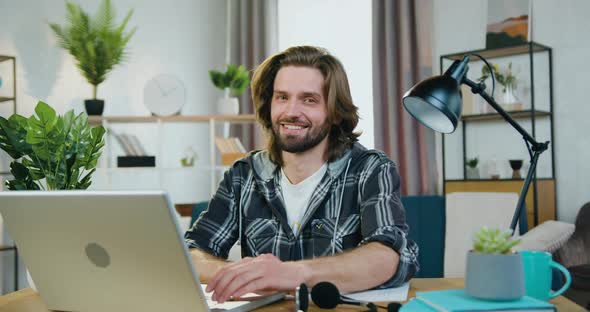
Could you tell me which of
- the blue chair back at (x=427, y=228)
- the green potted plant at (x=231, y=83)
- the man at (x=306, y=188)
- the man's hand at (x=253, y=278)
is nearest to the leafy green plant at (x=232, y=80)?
the green potted plant at (x=231, y=83)

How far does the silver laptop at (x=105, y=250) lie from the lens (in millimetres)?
1021

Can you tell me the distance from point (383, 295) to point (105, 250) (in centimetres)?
58

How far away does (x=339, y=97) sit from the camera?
6.62ft

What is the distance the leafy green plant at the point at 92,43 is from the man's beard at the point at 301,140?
299 cm

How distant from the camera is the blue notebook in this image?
0.96 metres

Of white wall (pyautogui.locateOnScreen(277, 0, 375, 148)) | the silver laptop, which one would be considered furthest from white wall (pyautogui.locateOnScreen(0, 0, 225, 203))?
the silver laptop

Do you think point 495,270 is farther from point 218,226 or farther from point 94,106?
point 94,106

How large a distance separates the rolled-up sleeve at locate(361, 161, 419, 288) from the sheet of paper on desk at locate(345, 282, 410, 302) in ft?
0.17

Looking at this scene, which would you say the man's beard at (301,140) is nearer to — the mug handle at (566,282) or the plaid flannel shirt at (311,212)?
the plaid flannel shirt at (311,212)

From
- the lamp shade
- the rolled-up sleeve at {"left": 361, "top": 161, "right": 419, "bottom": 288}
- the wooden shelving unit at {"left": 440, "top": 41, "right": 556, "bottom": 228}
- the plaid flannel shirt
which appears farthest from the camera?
the wooden shelving unit at {"left": 440, "top": 41, "right": 556, "bottom": 228}

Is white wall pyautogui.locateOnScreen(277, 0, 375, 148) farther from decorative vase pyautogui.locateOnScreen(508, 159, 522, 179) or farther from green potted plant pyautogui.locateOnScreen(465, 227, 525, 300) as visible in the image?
green potted plant pyautogui.locateOnScreen(465, 227, 525, 300)

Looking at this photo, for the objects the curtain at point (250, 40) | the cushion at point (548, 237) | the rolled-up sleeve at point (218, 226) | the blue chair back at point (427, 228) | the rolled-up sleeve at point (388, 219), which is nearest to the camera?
the rolled-up sleeve at point (388, 219)

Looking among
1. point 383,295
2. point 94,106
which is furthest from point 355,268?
point 94,106

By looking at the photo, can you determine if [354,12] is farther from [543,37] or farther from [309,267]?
[309,267]
